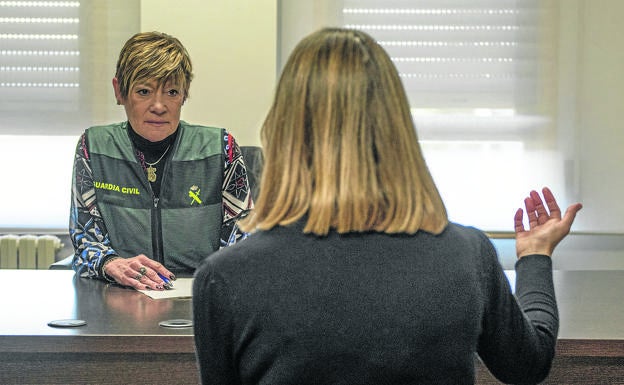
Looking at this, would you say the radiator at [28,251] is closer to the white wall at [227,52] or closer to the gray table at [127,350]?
the white wall at [227,52]

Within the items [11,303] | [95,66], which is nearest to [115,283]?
[11,303]

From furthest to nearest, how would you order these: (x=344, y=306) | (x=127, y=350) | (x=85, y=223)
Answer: (x=85, y=223), (x=127, y=350), (x=344, y=306)

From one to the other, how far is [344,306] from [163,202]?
5.47 ft

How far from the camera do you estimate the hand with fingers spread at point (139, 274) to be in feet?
7.51

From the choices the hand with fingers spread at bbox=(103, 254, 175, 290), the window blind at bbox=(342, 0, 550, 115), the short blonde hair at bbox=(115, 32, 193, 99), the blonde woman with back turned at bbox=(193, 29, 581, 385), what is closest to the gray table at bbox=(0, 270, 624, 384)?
the hand with fingers spread at bbox=(103, 254, 175, 290)

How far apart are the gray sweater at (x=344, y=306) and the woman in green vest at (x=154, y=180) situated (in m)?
1.56

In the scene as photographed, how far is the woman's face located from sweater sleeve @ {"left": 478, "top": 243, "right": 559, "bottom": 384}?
1558mm

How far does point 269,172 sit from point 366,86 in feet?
0.53

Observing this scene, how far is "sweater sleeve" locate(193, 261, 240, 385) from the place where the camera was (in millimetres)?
1042

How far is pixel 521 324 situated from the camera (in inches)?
45.1

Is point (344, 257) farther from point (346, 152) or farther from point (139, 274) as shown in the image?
point (139, 274)

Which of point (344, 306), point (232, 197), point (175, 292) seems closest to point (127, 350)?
point (175, 292)

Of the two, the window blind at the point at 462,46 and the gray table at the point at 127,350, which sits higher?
the window blind at the point at 462,46

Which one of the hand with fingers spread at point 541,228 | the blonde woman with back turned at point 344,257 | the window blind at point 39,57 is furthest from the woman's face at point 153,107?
the window blind at point 39,57
